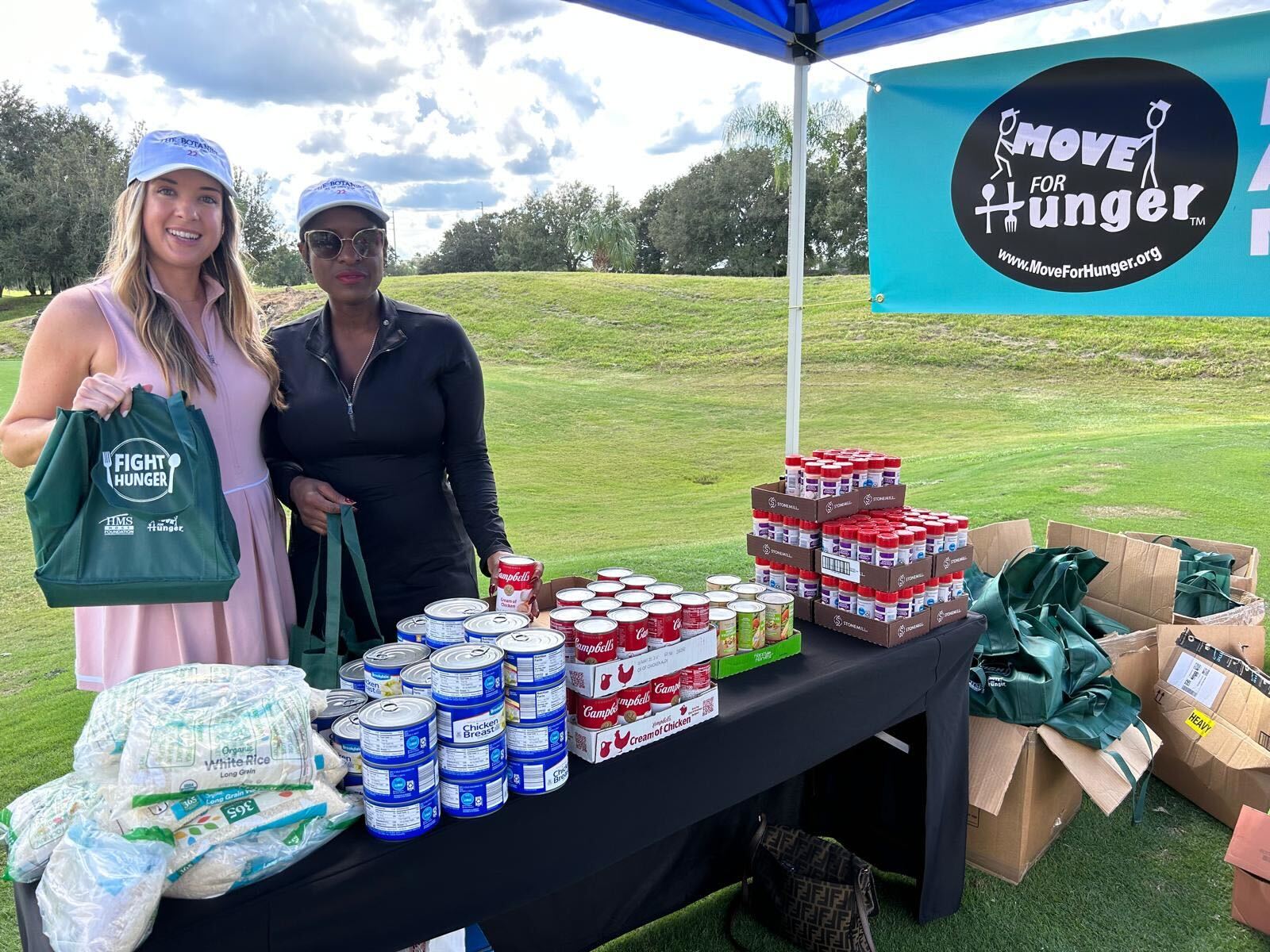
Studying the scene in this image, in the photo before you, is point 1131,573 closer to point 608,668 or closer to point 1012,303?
point 1012,303

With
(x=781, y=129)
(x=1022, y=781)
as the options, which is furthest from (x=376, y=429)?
(x=781, y=129)

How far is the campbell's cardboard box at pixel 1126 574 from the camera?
290cm

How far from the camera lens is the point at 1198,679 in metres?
2.78

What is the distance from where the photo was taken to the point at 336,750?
125 cm

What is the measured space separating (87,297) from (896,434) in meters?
13.5

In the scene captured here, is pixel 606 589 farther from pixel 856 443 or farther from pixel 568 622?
pixel 856 443

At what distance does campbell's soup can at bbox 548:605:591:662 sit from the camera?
142 centimetres

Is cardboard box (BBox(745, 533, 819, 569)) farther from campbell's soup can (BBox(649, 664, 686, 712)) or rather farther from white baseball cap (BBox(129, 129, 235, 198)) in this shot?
white baseball cap (BBox(129, 129, 235, 198))

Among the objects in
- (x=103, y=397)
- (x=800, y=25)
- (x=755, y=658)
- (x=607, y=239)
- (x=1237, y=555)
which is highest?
(x=607, y=239)

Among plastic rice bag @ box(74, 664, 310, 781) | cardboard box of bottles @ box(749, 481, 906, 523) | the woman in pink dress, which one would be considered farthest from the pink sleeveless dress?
cardboard box of bottles @ box(749, 481, 906, 523)

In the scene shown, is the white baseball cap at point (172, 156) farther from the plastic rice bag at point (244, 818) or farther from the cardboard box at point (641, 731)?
the cardboard box at point (641, 731)

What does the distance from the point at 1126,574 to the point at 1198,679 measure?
468 millimetres

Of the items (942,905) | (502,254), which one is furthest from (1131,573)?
(502,254)

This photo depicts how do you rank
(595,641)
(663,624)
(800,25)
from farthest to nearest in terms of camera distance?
1. (800,25)
2. (663,624)
3. (595,641)
